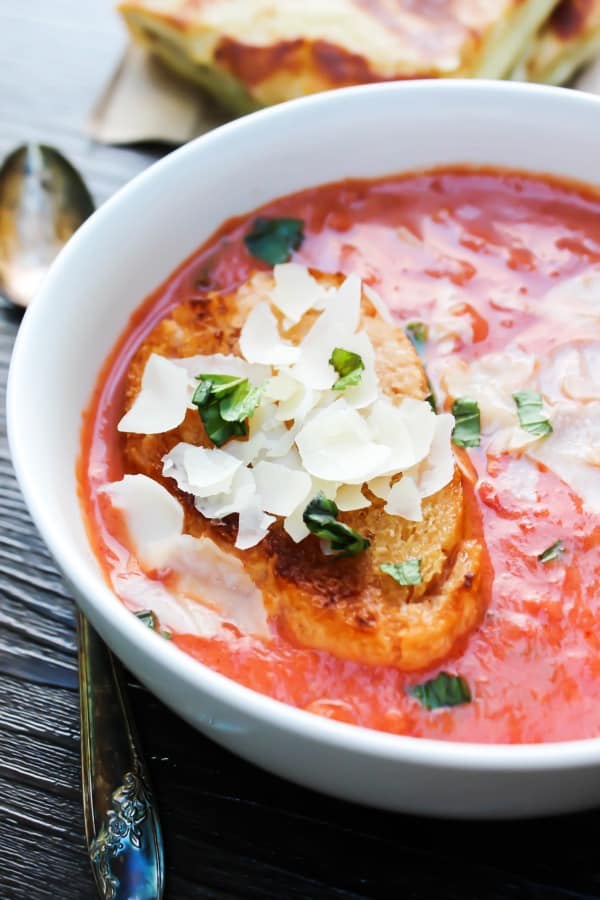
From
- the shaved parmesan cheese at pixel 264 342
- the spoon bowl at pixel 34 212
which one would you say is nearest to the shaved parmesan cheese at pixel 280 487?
the shaved parmesan cheese at pixel 264 342

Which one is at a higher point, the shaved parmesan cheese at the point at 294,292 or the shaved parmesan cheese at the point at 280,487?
the shaved parmesan cheese at the point at 294,292

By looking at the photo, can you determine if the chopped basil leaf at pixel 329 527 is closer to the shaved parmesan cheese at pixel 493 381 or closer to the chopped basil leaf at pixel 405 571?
the chopped basil leaf at pixel 405 571

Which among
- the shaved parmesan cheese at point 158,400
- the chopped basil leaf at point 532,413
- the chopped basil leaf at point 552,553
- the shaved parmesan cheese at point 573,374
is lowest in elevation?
the shaved parmesan cheese at point 158,400

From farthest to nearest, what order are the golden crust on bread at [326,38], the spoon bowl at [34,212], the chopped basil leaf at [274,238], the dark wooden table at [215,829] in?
1. the golden crust on bread at [326,38]
2. the spoon bowl at [34,212]
3. the chopped basil leaf at [274,238]
4. the dark wooden table at [215,829]

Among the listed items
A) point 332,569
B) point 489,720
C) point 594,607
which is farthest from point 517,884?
point 332,569

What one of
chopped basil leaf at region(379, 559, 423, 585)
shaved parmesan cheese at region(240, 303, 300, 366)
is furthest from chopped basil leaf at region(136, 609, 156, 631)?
shaved parmesan cheese at region(240, 303, 300, 366)

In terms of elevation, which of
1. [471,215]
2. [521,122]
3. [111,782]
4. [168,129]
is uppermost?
[521,122]

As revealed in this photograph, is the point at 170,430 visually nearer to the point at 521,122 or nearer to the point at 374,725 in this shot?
the point at 374,725
